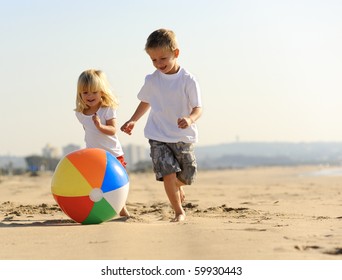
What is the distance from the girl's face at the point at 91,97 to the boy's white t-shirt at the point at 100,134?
0.35ft

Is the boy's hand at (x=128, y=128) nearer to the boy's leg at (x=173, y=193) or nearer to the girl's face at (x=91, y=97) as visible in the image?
the girl's face at (x=91, y=97)

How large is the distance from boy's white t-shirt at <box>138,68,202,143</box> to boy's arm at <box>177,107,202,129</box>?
0.22 ft

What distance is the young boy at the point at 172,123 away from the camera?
22.6ft

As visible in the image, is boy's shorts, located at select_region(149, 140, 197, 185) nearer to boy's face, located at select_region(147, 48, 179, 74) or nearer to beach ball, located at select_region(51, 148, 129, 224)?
beach ball, located at select_region(51, 148, 129, 224)

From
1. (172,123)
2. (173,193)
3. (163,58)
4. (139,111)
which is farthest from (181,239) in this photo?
(139,111)

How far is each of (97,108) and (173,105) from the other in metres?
0.89

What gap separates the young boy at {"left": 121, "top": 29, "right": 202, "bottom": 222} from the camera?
22.6ft

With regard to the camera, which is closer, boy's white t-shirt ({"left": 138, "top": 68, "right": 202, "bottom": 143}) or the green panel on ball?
the green panel on ball

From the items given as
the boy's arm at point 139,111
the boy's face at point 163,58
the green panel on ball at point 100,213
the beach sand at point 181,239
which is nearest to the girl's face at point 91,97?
the boy's arm at point 139,111

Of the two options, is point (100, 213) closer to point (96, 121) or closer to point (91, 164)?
point (91, 164)

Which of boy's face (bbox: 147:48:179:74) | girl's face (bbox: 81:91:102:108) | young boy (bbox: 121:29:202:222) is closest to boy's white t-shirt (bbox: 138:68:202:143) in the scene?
young boy (bbox: 121:29:202:222)

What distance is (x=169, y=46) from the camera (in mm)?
6777
